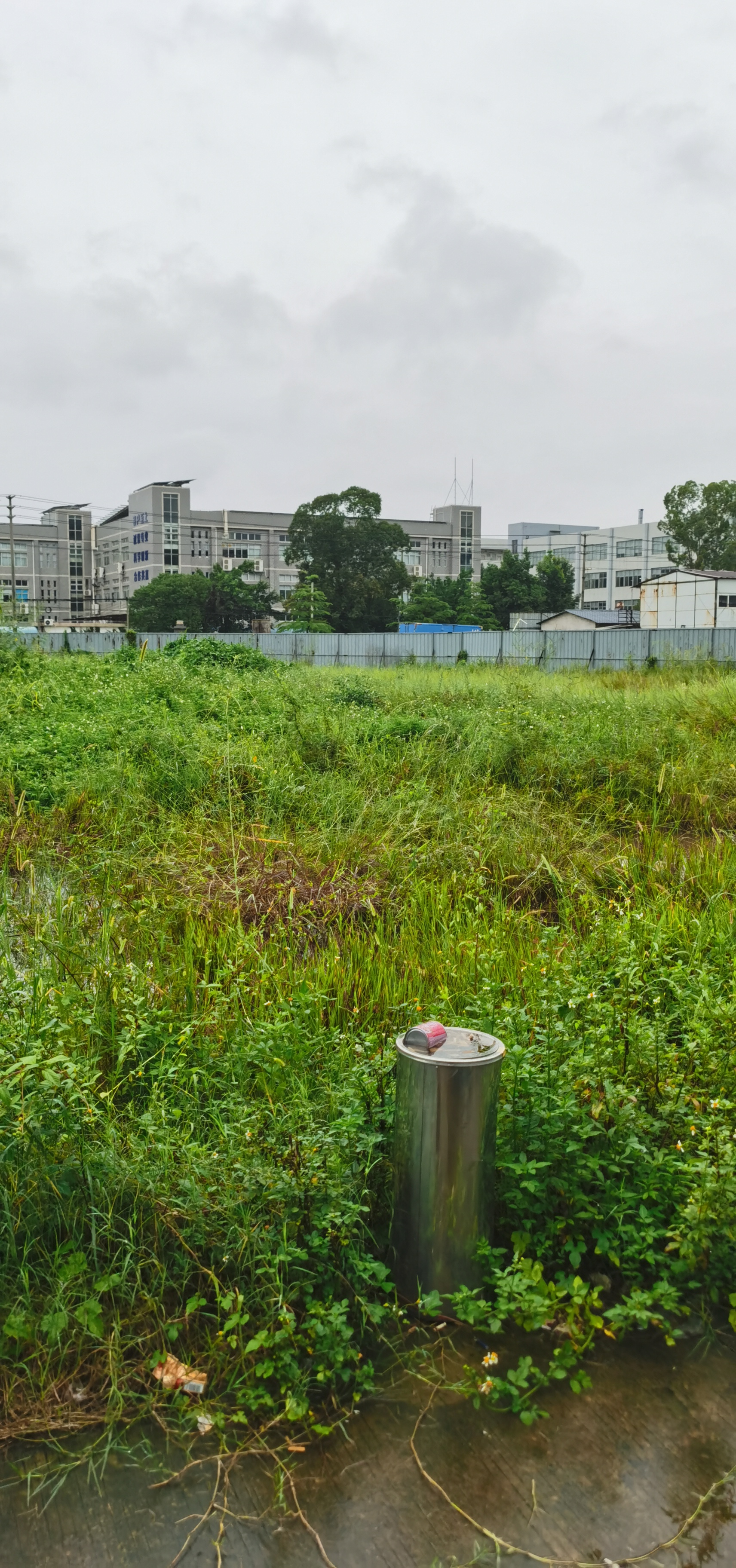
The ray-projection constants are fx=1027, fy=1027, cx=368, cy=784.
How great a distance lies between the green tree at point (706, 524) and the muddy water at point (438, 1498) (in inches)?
2557

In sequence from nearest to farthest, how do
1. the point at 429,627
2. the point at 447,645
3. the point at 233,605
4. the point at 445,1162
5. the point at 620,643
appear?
the point at 445,1162 → the point at 620,643 → the point at 447,645 → the point at 429,627 → the point at 233,605

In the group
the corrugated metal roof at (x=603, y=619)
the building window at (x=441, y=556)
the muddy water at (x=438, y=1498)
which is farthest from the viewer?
the building window at (x=441, y=556)

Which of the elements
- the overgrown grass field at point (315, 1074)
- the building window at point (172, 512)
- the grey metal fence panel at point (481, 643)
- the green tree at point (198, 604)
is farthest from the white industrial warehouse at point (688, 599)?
the building window at point (172, 512)

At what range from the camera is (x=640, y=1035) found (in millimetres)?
2863

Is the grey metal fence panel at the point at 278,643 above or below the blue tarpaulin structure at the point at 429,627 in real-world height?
below

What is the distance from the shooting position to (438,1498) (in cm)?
189

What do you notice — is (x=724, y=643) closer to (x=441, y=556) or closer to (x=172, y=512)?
(x=172, y=512)

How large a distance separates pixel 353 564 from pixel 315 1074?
209ft

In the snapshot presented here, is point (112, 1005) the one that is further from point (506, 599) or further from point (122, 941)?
point (506, 599)

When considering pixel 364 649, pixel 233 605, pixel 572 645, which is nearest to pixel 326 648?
pixel 364 649

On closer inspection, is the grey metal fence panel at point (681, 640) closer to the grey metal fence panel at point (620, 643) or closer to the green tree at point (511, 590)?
the grey metal fence panel at point (620, 643)

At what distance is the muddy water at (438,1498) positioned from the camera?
1.79m

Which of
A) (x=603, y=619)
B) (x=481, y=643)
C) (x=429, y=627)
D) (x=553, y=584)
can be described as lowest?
(x=481, y=643)

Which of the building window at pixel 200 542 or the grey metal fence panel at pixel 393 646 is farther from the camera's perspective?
the building window at pixel 200 542
